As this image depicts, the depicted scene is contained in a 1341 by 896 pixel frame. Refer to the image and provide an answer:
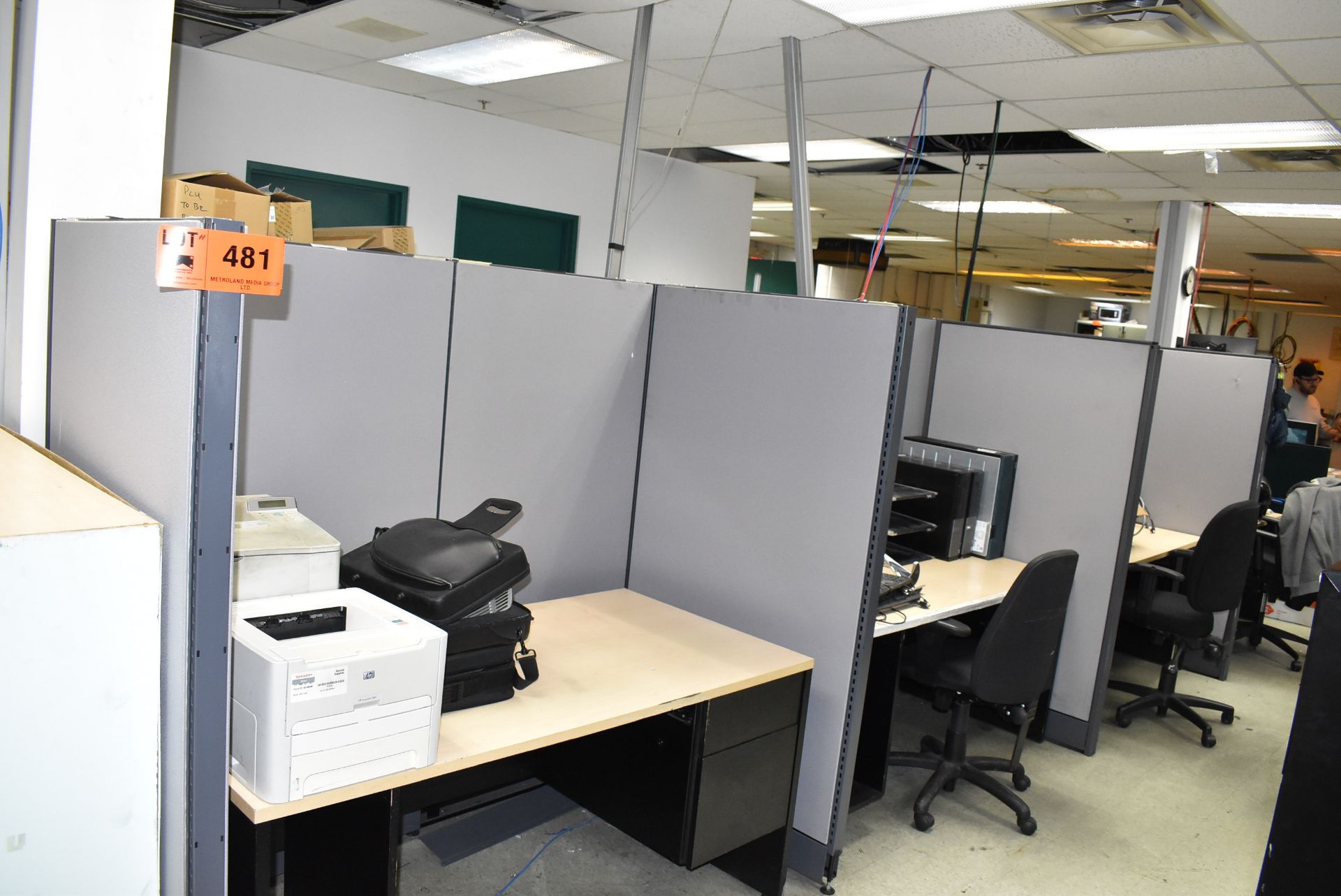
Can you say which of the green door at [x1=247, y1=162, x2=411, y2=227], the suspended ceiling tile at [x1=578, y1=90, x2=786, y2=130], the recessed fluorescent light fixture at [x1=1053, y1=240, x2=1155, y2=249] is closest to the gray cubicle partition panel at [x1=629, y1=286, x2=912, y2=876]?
the suspended ceiling tile at [x1=578, y1=90, x2=786, y2=130]

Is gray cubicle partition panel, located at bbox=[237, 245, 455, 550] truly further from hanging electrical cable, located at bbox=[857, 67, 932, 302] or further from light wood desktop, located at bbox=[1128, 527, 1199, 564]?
light wood desktop, located at bbox=[1128, 527, 1199, 564]

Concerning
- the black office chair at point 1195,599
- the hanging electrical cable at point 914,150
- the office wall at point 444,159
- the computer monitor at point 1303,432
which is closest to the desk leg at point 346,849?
the hanging electrical cable at point 914,150

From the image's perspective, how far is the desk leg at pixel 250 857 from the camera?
5.35 feet

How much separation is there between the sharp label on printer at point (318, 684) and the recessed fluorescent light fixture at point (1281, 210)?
22.1 ft

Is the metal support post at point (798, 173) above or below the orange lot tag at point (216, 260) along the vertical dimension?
above

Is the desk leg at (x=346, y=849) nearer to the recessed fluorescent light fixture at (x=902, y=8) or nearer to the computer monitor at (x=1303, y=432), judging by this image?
the recessed fluorescent light fixture at (x=902, y=8)

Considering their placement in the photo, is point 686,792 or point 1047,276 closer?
point 686,792

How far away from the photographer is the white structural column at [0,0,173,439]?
1837 mm

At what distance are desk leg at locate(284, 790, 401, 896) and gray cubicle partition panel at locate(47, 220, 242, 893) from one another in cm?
32

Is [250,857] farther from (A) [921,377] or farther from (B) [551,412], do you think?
(A) [921,377]

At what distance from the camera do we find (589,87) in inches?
193

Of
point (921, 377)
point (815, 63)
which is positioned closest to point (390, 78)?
point (815, 63)

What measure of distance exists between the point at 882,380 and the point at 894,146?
403 cm

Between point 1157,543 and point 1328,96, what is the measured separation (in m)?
1.93
